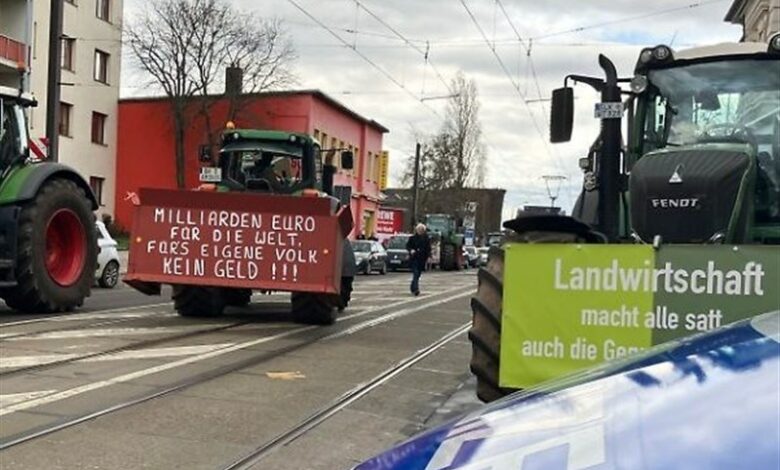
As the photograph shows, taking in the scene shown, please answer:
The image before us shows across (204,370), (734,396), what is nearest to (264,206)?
(204,370)

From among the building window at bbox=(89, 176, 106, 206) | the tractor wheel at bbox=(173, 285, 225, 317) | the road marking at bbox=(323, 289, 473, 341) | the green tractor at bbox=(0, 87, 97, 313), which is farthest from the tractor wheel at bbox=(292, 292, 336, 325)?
the building window at bbox=(89, 176, 106, 206)

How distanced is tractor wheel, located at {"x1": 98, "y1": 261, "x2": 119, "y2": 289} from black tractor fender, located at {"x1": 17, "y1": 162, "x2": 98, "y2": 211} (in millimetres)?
5686

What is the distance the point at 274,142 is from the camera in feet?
44.8

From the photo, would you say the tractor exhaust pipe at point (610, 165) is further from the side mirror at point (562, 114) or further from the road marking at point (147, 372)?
the road marking at point (147, 372)

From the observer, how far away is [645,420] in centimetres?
183

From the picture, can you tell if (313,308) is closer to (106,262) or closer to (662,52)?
(662,52)

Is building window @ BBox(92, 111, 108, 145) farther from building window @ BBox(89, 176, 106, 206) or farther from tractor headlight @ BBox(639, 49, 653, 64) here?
tractor headlight @ BBox(639, 49, 653, 64)

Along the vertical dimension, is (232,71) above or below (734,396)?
above

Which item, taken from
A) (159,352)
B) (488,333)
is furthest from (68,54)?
(488,333)

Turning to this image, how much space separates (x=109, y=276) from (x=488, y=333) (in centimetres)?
1411

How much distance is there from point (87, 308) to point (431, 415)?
7959 millimetres

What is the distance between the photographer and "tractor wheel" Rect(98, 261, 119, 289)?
61.3 feet

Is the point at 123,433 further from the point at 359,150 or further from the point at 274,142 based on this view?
the point at 359,150

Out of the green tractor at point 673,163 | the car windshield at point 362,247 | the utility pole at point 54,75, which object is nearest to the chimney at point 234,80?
the car windshield at point 362,247
